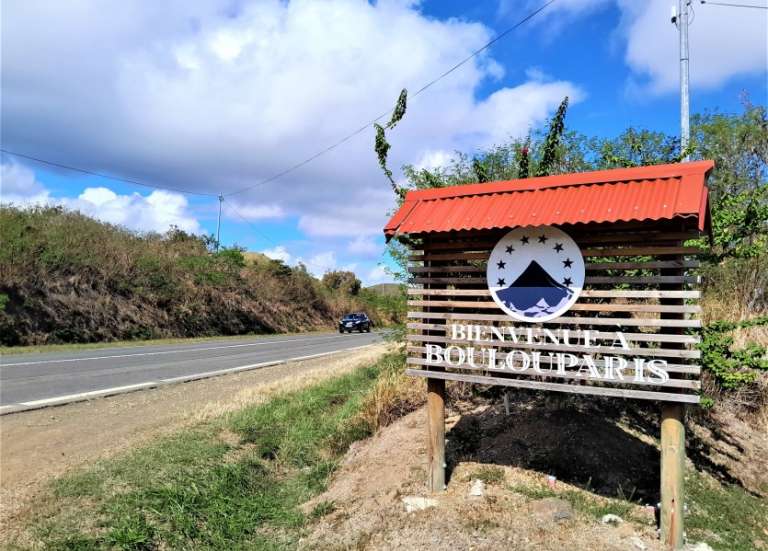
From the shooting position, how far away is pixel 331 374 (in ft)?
37.7

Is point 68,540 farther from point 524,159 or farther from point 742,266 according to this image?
point 742,266

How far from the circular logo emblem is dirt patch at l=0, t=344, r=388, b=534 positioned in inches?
166

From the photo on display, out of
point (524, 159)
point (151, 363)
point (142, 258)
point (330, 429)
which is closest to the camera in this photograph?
point (524, 159)

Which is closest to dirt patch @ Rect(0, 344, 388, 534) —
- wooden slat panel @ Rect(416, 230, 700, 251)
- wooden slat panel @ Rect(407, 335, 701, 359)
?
wooden slat panel @ Rect(416, 230, 700, 251)

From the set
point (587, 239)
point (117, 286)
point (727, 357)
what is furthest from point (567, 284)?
point (117, 286)

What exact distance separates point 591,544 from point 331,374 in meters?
7.97

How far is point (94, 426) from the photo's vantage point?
754 cm

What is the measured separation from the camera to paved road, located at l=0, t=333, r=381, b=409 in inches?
391

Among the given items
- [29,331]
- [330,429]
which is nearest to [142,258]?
[29,331]

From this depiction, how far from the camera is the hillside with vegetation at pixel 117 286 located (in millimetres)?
20375

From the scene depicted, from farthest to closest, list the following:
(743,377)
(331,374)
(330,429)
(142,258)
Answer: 1. (142,258)
2. (331,374)
3. (330,429)
4. (743,377)

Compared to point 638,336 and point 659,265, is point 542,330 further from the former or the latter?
point 659,265

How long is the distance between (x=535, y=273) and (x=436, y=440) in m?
1.72

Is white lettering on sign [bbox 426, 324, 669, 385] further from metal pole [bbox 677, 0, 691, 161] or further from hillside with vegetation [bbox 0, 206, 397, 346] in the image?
hillside with vegetation [bbox 0, 206, 397, 346]
